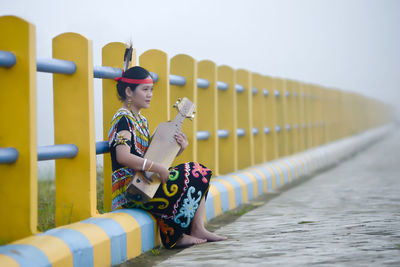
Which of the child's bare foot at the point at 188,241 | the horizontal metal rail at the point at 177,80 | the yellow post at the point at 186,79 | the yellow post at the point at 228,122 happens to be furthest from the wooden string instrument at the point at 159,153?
the yellow post at the point at 228,122

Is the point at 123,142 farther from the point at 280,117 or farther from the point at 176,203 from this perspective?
the point at 280,117

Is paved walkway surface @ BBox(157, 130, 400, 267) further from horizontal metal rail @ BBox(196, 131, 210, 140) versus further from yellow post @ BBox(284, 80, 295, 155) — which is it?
yellow post @ BBox(284, 80, 295, 155)

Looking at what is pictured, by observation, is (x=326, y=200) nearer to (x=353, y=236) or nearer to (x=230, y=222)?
(x=230, y=222)

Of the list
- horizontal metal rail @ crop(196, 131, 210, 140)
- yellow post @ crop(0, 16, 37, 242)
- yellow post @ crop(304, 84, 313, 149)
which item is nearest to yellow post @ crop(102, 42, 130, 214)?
yellow post @ crop(0, 16, 37, 242)

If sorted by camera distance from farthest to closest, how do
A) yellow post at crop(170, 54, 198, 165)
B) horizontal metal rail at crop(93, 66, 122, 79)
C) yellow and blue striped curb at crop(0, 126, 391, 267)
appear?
yellow post at crop(170, 54, 198, 165) < horizontal metal rail at crop(93, 66, 122, 79) < yellow and blue striped curb at crop(0, 126, 391, 267)

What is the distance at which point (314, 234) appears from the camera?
12.4 feet

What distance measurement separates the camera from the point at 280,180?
7.86 metres

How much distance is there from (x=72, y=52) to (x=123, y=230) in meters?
1.08

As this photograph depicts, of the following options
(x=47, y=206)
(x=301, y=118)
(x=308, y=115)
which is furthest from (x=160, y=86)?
(x=308, y=115)

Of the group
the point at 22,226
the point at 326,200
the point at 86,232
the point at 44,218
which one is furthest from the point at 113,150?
the point at 326,200

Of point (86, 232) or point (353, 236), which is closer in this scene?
point (86, 232)

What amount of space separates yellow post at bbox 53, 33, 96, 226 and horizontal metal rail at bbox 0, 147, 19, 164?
2.03ft

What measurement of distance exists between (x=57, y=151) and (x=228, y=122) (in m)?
3.59

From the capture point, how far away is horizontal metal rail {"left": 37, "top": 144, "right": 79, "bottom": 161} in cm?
316
